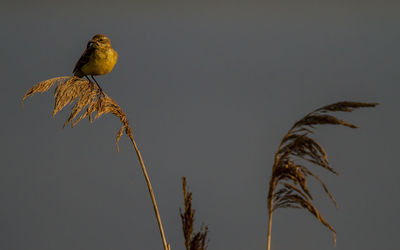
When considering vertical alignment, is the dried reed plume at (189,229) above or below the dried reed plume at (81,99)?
below

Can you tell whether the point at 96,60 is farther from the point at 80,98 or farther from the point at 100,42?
the point at 80,98

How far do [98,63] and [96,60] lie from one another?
0.16ft

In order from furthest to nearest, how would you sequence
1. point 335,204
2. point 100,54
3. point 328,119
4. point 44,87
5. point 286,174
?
point 100,54 < point 44,87 < point 286,174 < point 328,119 < point 335,204

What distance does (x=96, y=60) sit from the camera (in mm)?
5191

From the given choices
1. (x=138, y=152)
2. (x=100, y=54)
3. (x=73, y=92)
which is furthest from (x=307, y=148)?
(x=100, y=54)

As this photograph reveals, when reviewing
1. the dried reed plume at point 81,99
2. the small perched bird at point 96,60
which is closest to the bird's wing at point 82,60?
the small perched bird at point 96,60

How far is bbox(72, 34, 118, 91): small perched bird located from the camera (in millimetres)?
5188

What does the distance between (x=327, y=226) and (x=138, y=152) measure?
1.34 m

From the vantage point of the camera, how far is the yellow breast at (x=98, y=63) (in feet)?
17.0

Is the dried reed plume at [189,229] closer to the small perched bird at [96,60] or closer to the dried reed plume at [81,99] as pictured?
the dried reed plume at [81,99]

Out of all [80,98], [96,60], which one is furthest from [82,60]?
[80,98]

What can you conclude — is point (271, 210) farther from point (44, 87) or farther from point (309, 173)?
point (44, 87)

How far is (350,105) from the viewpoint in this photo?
262 centimetres

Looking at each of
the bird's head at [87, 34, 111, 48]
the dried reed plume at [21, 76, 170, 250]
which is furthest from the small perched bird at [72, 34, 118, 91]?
the dried reed plume at [21, 76, 170, 250]
